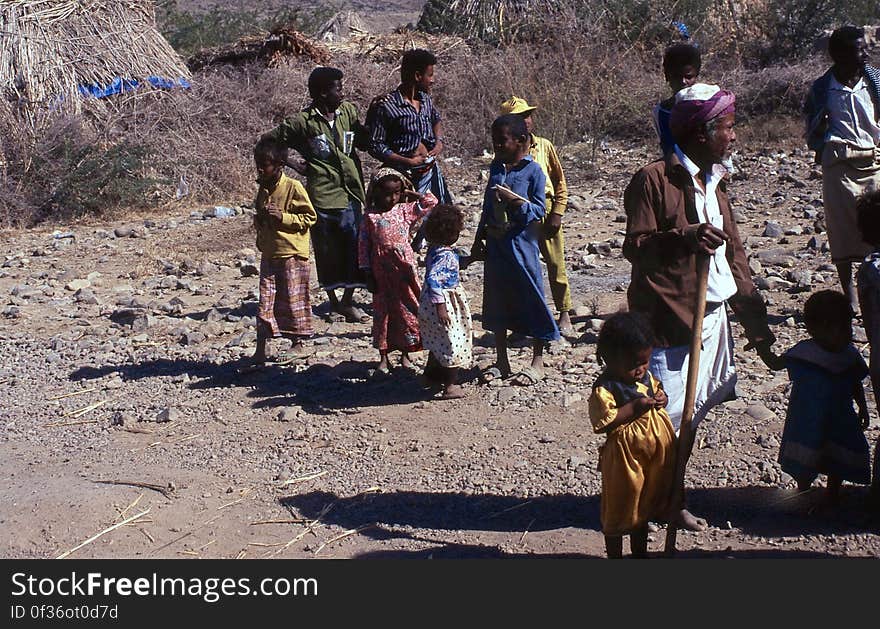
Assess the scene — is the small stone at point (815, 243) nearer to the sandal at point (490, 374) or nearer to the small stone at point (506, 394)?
the sandal at point (490, 374)

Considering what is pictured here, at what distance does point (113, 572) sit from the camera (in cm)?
375

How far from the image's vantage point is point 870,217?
3.57 meters

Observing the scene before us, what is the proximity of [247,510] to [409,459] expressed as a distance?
781 millimetres

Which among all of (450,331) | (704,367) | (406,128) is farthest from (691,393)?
(406,128)

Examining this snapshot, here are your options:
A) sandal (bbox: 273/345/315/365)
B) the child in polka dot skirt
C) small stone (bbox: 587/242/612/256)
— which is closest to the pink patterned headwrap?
the child in polka dot skirt

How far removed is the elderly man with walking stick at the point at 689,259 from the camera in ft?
11.1

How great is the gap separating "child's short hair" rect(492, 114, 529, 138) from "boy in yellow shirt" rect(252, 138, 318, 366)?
4.00 ft

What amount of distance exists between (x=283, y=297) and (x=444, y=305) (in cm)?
117

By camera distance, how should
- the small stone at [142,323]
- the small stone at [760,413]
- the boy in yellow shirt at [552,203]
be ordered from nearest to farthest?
the small stone at [760,413]
the boy in yellow shirt at [552,203]
the small stone at [142,323]

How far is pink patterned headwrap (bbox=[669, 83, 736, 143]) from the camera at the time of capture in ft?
11.1

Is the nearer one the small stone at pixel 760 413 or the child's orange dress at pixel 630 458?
the child's orange dress at pixel 630 458

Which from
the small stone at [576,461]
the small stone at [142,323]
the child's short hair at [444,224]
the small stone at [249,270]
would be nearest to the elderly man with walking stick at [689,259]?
the small stone at [576,461]

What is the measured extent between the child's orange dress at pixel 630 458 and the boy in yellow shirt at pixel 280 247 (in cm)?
294

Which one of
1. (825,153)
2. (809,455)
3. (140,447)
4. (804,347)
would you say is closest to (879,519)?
(809,455)
